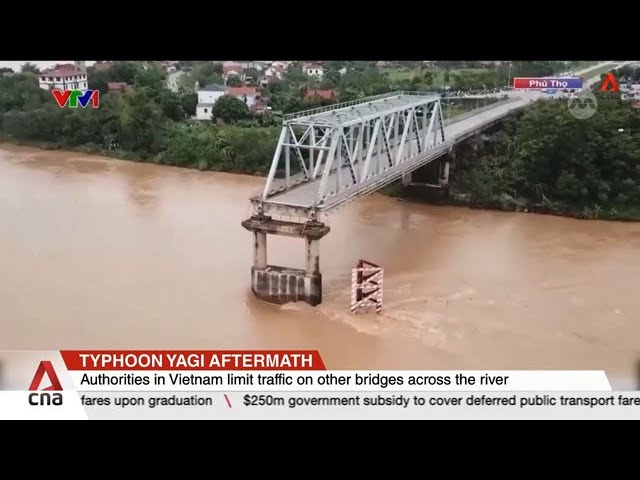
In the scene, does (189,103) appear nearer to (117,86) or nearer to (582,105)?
(117,86)

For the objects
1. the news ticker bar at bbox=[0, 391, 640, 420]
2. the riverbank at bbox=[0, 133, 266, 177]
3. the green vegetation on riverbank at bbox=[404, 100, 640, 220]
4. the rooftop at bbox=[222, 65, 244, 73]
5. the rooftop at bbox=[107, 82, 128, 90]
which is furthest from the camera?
the rooftop at bbox=[222, 65, 244, 73]

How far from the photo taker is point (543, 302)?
23.8 feet

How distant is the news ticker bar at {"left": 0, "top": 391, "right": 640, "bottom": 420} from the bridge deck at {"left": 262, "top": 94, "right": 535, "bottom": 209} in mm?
2873

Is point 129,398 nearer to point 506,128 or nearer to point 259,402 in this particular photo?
point 259,402

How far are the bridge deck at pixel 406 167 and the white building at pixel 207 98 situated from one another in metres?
4.28

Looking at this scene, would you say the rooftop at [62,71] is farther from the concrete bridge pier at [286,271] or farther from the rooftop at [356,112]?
the concrete bridge pier at [286,271]

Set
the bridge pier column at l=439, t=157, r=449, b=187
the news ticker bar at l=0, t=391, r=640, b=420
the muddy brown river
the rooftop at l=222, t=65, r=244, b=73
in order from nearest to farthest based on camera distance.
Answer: the news ticker bar at l=0, t=391, r=640, b=420 → the muddy brown river → the bridge pier column at l=439, t=157, r=449, b=187 → the rooftop at l=222, t=65, r=244, b=73

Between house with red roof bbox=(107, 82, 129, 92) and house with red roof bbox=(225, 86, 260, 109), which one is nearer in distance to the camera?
house with red roof bbox=(107, 82, 129, 92)

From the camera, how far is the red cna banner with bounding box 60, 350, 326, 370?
462 cm

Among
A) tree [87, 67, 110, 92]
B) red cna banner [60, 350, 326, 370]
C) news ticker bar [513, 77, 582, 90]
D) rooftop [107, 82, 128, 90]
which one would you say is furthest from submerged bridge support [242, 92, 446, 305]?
rooftop [107, 82, 128, 90]

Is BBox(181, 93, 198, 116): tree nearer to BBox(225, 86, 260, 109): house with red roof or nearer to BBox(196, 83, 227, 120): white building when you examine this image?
BBox(196, 83, 227, 120): white building

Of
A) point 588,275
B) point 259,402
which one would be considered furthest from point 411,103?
point 259,402

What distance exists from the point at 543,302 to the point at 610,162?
4861mm

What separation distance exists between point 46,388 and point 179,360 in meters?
0.79
